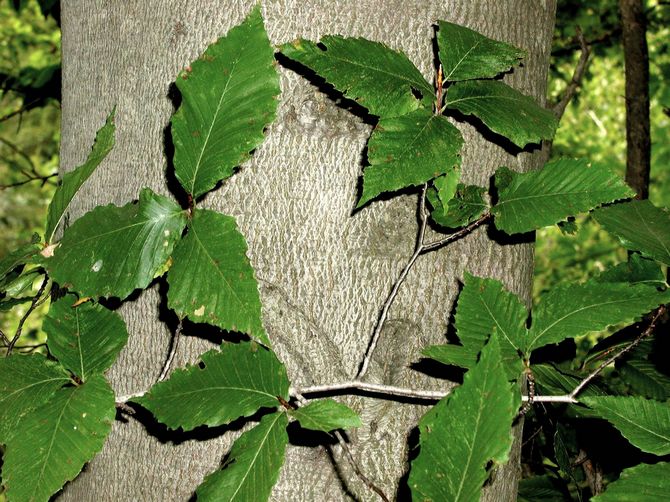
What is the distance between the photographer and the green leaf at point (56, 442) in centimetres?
68

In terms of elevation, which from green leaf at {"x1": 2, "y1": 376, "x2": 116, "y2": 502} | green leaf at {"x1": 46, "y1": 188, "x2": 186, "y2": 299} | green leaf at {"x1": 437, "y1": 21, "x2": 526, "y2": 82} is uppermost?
green leaf at {"x1": 437, "y1": 21, "x2": 526, "y2": 82}

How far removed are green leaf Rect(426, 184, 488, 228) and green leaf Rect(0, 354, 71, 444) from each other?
53 centimetres

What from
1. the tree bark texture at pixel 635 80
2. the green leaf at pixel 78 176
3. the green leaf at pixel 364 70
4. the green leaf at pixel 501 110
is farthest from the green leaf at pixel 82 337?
the tree bark texture at pixel 635 80

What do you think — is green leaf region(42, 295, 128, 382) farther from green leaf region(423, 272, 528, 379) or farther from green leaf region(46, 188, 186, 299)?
green leaf region(423, 272, 528, 379)

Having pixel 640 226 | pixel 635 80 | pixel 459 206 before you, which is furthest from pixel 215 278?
pixel 635 80

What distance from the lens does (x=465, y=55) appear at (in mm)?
783

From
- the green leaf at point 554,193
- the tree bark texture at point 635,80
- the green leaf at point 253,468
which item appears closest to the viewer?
the green leaf at point 253,468

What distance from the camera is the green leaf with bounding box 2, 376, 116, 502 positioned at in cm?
68

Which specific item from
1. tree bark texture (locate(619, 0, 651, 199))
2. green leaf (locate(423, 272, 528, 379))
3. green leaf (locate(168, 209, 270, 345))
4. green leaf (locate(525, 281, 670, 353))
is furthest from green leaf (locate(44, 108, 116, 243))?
tree bark texture (locate(619, 0, 651, 199))

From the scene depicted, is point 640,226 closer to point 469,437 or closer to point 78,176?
point 469,437

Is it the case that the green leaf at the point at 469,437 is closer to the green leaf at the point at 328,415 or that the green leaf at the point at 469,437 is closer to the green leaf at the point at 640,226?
the green leaf at the point at 328,415

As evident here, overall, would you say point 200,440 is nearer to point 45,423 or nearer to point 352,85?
point 45,423

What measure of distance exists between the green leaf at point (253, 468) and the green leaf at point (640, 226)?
1.79 ft

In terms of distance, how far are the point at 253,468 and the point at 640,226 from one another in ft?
2.09
